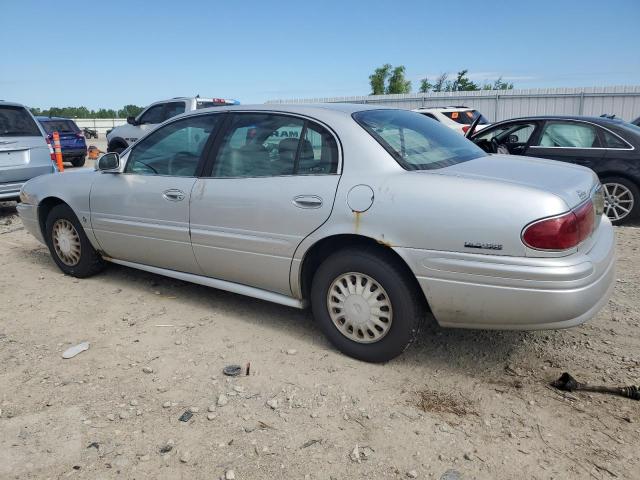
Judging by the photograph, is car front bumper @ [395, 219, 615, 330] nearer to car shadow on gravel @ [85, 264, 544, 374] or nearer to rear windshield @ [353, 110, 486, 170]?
car shadow on gravel @ [85, 264, 544, 374]

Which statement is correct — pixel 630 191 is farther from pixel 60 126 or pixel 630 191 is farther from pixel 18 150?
pixel 60 126

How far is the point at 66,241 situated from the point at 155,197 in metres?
1.45

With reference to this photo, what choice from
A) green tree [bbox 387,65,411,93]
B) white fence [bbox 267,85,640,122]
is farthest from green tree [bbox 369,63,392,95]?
white fence [bbox 267,85,640,122]

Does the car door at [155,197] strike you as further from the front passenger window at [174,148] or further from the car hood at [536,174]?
the car hood at [536,174]

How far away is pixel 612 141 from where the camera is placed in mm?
6672

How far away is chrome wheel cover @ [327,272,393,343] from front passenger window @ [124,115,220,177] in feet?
4.80

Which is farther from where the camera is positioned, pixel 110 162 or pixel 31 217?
pixel 31 217

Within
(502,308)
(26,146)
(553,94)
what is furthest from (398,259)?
(553,94)

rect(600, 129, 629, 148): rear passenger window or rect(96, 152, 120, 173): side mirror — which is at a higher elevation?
rect(600, 129, 629, 148): rear passenger window

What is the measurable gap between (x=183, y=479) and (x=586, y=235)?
2.31 m

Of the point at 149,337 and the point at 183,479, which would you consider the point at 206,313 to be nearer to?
the point at 149,337

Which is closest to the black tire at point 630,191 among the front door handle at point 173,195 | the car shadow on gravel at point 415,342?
the car shadow on gravel at point 415,342

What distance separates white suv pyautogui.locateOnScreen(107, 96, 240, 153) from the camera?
11.6m

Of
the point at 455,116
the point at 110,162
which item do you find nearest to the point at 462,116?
the point at 455,116
